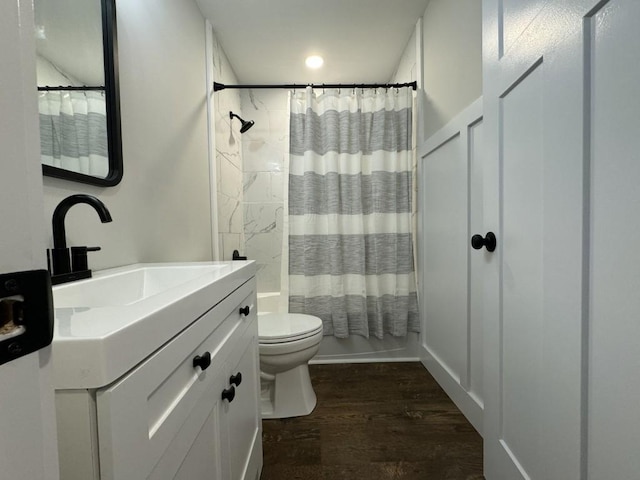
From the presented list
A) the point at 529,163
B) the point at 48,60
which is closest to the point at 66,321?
the point at 48,60

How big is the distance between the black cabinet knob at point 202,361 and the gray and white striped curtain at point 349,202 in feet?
4.87

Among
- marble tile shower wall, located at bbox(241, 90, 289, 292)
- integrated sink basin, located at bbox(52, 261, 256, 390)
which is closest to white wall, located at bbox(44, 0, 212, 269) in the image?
integrated sink basin, located at bbox(52, 261, 256, 390)

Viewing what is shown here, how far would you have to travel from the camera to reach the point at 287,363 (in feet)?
4.91

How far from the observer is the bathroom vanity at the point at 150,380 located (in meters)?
0.34

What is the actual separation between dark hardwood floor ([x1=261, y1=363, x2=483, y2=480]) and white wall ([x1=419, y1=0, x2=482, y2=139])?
1507 millimetres

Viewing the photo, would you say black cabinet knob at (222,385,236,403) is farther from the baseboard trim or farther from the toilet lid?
the baseboard trim

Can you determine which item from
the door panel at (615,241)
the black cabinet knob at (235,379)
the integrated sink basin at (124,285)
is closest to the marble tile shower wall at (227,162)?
the integrated sink basin at (124,285)

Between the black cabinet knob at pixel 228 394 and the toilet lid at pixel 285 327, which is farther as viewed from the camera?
the toilet lid at pixel 285 327

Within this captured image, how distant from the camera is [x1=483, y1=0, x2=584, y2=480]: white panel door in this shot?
0.66 metres

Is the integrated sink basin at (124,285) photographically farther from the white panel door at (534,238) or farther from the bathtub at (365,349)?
the bathtub at (365,349)

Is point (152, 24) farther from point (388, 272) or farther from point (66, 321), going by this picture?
point (388, 272)

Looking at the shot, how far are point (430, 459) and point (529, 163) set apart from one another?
3.89 feet

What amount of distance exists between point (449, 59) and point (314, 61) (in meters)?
1.13

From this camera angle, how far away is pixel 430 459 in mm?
1253
